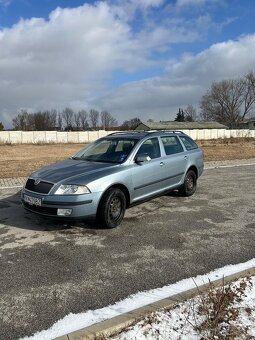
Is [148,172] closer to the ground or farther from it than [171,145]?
closer to the ground

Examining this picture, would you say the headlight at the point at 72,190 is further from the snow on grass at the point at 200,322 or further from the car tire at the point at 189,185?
the car tire at the point at 189,185

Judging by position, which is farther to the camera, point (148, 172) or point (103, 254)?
point (148, 172)

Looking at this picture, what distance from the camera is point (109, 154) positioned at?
262 inches

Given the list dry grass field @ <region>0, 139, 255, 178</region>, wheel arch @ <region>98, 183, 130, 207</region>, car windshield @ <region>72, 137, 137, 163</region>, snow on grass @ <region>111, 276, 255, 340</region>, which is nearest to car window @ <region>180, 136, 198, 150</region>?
car windshield @ <region>72, 137, 137, 163</region>

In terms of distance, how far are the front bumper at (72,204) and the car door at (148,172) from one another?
40.7 inches

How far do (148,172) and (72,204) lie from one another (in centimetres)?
184

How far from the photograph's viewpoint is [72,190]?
5.36m

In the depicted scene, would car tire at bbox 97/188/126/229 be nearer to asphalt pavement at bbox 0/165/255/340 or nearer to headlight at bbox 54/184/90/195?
asphalt pavement at bbox 0/165/255/340

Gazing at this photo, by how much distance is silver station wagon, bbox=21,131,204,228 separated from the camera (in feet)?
17.6

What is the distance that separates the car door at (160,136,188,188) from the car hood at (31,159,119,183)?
1.61m

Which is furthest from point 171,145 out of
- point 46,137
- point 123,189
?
point 46,137

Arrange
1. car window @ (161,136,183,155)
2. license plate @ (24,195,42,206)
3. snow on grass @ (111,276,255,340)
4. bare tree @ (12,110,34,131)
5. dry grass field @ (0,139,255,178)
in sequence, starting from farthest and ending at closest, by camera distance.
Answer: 1. bare tree @ (12,110,34,131)
2. dry grass field @ (0,139,255,178)
3. car window @ (161,136,183,155)
4. license plate @ (24,195,42,206)
5. snow on grass @ (111,276,255,340)

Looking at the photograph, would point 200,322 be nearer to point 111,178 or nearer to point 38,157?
point 111,178

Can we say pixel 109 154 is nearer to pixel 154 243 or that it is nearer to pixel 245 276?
pixel 154 243
